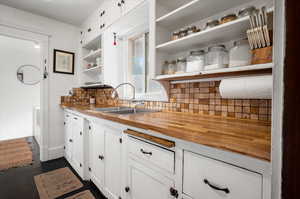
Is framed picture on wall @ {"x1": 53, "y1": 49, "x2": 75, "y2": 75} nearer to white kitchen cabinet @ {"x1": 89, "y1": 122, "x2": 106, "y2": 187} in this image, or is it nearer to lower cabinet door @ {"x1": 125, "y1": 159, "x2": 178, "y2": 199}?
white kitchen cabinet @ {"x1": 89, "y1": 122, "x2": 106, "y2": 187}

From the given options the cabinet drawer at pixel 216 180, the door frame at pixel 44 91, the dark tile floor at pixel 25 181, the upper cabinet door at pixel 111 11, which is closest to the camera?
the cabinet drawer at pixel 216 180

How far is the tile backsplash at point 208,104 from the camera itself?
38.9 inches

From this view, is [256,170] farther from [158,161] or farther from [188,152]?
[158,161]

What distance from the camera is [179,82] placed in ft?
4.72

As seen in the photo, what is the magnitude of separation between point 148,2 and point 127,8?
343mm

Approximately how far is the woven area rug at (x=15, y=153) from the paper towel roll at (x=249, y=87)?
3.05 m

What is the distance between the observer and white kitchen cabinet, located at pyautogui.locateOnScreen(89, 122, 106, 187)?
1471 millimetres

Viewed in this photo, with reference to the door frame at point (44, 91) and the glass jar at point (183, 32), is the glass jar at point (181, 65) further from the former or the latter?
the door frame at point (44, 91)

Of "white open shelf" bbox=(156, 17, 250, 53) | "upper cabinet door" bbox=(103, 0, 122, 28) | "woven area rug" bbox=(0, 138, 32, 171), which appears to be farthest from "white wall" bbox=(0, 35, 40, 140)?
"white open shelf" bbox=(156, 17, 250, 53)

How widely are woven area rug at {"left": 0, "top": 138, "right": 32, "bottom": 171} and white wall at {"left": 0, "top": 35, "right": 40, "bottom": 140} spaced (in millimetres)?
445

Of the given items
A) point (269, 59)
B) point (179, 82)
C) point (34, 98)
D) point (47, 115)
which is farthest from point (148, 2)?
point (34, 98)

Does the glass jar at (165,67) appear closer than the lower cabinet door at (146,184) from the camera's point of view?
No

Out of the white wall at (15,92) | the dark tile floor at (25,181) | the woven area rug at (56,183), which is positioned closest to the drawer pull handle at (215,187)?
the dark tile floor at (25,181)

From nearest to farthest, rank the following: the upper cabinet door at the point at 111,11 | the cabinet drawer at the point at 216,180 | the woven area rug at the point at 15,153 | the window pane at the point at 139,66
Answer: the cabinet drawer at the point at 216,180
the upper cabinet door at the point at 111,11
the window pane at the point at 139,66
the woven area rug at the point at 15,153
